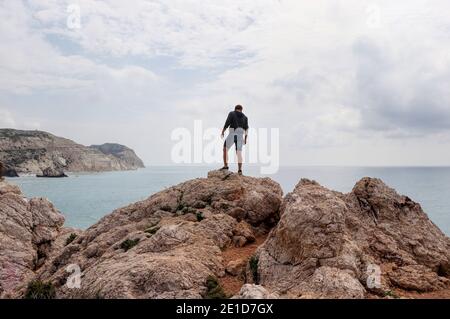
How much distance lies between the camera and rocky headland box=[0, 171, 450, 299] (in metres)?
14.2

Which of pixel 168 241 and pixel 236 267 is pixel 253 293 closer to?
pixel 236 267

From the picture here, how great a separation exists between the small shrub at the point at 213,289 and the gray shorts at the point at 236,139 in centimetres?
1171

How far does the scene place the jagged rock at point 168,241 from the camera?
14289 mm

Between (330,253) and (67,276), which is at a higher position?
(330,253)

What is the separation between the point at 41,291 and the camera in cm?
1741

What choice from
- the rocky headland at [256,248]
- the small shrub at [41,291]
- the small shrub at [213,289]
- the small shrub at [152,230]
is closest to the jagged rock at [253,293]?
the rocky headland at [256,248]

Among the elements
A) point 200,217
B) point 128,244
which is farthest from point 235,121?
point 128,244

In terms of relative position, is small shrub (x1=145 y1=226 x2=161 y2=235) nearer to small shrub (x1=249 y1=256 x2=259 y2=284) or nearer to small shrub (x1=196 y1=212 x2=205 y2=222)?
small shrub (x1=196 y1=212 x2=205 y2=222)

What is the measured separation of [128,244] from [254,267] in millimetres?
6635

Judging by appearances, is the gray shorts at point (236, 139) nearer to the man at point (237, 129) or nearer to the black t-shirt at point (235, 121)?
the man at point (237, 129)
